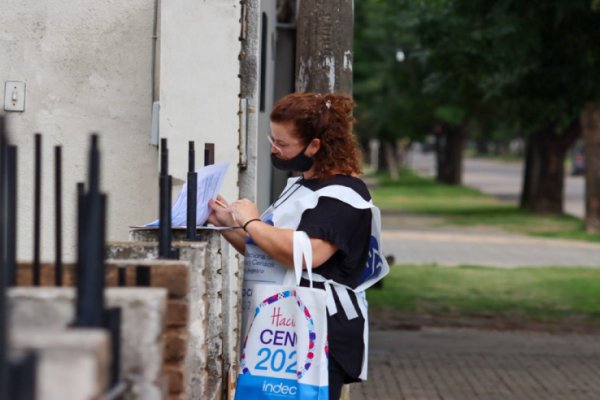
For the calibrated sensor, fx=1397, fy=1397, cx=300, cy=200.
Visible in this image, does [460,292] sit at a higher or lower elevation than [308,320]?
lower

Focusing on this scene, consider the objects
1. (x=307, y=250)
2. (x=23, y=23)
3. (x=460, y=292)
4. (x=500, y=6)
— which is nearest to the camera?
(x=307, y=250)

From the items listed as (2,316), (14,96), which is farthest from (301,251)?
(14,96)

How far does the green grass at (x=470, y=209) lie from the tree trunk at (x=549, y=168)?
20.6 inches

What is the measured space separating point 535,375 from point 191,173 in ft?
19.7

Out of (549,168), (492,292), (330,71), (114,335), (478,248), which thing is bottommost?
(478,248)

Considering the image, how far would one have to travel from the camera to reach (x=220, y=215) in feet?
17.0

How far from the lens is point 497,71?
18094 millimetres

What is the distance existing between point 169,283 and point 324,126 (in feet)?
3.92

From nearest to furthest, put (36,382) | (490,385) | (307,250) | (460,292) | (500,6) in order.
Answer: (36,382), (307,250), (490,385), (500,6), (460,292)

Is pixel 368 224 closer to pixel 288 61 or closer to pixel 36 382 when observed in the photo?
pixel 36 382

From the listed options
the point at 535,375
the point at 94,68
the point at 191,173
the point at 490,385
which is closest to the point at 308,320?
the point at 191,173

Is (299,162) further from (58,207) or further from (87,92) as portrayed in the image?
(87,92)

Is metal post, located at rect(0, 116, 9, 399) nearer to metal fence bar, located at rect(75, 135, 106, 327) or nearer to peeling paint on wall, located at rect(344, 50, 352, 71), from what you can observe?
metal fence bar, located at rect(75, 135, 106, 327)

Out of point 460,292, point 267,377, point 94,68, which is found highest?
point 94,68
